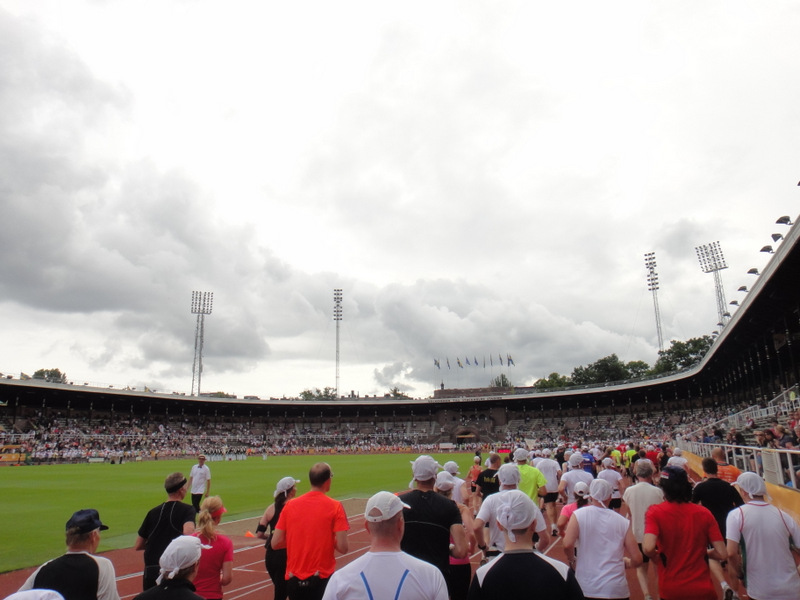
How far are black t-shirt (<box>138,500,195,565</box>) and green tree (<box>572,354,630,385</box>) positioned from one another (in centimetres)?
12560

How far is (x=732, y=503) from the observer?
6.91 meters

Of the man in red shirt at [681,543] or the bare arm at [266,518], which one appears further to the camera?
the bare arm at [266,518]

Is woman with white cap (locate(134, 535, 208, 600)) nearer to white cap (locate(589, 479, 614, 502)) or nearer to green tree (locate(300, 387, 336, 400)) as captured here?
white cap (locate(589, 479, 614, 502))

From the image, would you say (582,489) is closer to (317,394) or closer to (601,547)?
(601,547)

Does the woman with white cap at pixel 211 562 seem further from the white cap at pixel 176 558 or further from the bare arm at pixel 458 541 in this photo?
Answer: the bare arm at pixel 458 541

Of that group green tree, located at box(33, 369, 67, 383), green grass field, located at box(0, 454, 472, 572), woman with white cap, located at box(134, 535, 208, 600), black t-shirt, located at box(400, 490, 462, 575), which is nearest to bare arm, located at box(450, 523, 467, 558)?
black t-shirt, located at box(400, 490, 462, 575)

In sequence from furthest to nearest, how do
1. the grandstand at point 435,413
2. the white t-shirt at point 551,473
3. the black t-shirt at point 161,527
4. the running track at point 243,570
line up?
the grandstand at point 435,413 < the white t-shirt at point 551,473 < the running track at point 243,570 < the black t-shirt at point 161,527

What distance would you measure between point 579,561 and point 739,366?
183ft

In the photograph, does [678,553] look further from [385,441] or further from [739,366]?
[385,441]

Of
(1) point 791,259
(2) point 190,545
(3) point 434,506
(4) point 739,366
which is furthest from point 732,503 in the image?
(4) point 739,366

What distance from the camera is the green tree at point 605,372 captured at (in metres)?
123

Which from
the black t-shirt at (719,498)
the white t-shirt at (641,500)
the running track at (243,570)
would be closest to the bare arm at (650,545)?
the white t-shirt at (641,500)

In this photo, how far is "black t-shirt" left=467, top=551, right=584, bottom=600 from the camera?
114 inches

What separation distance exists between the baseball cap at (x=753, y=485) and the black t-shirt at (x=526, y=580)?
10.5 ft
